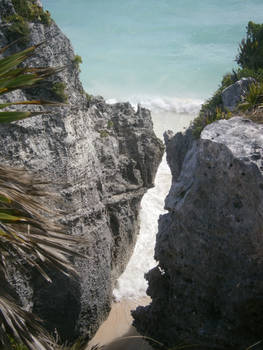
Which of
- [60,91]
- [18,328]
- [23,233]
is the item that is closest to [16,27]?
[60,91]

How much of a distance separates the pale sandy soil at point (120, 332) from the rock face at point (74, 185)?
0.33m

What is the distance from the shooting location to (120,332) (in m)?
10.1

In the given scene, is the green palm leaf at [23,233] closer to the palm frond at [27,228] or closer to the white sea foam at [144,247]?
the palm frond at [27,228]

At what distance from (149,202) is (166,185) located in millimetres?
2292

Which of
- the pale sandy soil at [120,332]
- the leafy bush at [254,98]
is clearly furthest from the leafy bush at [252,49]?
the pale sandy soil at [120,332]

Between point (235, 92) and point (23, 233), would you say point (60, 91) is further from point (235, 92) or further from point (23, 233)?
point (23, 233)

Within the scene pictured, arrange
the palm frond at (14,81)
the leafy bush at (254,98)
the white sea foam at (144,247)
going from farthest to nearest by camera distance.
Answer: the white sea foam at (144,247)
the leafy bush at (254,98)
the palm frond at (14,81)

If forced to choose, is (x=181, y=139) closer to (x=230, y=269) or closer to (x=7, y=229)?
(x=230, y=269)

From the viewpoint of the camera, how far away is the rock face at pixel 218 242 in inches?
222

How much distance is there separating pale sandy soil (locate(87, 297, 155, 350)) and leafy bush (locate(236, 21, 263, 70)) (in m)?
9.56

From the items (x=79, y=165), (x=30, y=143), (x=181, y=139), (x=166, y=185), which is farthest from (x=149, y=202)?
(x=30, y=143)

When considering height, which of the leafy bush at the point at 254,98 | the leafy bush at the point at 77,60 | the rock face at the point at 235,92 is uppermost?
the leafy bush at the point at 77,60

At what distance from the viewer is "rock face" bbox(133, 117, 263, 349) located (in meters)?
5.64

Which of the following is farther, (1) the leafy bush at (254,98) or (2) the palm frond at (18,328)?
(1) the leafy bush at (254,98)
